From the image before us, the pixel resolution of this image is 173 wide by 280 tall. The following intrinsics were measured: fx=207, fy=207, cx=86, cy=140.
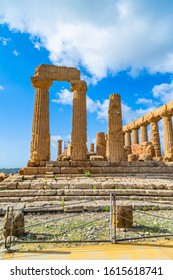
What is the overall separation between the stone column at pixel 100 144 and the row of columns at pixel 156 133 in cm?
474

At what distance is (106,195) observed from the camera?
9180 millimetres

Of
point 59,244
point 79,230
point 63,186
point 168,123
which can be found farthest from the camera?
point 168,123

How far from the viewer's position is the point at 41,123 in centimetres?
1525

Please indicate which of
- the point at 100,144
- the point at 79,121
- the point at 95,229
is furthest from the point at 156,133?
the point at 95,229

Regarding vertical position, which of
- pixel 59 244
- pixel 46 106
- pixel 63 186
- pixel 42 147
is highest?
pixel 46 106

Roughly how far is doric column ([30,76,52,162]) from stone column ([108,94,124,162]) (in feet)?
16.2

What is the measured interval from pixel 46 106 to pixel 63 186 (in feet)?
25.4

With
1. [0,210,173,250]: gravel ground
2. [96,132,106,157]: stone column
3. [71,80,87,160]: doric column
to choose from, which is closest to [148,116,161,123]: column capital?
[96,132,106,157]: stone column

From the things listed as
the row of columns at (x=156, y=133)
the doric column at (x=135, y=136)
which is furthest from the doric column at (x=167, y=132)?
the doric column at (x=135, y=136)

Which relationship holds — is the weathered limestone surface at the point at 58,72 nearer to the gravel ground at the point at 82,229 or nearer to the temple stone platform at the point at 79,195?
the temple stone platform at the point at 79,195

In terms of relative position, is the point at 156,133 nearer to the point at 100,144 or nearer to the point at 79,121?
the point at 100,144
